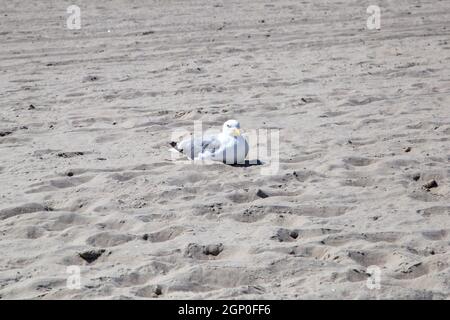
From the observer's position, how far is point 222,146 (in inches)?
234

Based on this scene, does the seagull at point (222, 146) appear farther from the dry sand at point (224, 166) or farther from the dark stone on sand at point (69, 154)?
the dark stone on sand at point (69, 154)

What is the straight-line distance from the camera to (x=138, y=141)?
673 cm

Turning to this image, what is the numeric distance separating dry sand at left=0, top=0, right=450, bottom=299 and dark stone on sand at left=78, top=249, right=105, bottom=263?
1 cm

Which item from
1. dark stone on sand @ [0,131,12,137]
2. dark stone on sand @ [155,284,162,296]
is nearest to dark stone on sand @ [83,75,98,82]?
dark stone on sand @ [0,131,12,137]

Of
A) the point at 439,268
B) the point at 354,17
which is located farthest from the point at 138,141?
the point at 354,17

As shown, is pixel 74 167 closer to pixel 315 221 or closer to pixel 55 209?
pixel 55 209

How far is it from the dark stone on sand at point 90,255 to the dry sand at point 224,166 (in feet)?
0.04

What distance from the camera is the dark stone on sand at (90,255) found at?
4.54m

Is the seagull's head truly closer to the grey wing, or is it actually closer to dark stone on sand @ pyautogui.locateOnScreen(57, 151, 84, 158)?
the grey wing

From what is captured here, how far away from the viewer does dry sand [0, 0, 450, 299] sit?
14.3 feet

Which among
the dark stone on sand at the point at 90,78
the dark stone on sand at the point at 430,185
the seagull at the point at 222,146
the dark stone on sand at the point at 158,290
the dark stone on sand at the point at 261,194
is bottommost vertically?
the dark stone on sand at the point at 158,290

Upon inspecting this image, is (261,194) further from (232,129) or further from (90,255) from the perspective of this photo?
(90,255)

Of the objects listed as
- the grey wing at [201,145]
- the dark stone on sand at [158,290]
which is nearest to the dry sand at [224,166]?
the dark stone on sand at [158,290]

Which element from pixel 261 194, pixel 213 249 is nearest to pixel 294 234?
pixel 213 249
